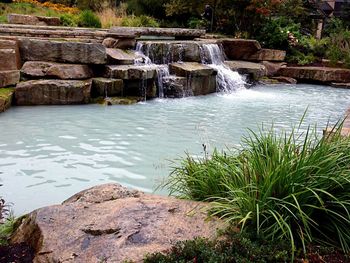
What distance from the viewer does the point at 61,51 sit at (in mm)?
8352

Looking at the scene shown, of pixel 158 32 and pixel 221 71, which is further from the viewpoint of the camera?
pixel 158 32

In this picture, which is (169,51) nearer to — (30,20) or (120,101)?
(120,101)

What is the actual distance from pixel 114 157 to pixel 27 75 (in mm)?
3951

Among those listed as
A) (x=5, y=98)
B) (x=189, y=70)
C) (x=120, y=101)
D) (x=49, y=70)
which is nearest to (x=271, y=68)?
(x=189, y=70)

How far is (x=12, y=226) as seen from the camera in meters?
2.77

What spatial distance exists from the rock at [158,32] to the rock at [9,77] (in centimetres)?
302

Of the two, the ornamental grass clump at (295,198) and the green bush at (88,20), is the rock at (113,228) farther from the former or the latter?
the green bush at (88,20)

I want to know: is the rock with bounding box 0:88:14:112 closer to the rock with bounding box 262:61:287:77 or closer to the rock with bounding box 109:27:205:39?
the rock with bounding box 109:27:205:39

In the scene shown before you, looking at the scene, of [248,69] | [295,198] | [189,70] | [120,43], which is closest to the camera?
[295,198]

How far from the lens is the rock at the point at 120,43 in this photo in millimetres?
9734

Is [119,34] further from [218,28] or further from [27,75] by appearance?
[218,28]

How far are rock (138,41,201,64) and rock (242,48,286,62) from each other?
3.19 meters

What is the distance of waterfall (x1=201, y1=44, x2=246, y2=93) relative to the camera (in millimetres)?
10641

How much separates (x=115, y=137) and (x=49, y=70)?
3037 millimetres
